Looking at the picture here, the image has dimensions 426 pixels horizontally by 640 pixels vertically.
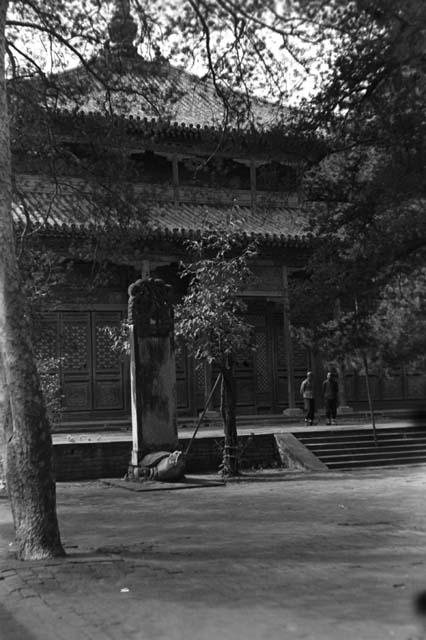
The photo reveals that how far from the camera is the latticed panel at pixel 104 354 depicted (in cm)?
2081

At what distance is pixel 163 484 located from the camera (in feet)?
39.4

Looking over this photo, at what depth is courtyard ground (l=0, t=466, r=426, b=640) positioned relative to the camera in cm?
439

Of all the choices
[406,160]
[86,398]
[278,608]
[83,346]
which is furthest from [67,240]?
[278,608]

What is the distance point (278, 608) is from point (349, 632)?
0.64 metres

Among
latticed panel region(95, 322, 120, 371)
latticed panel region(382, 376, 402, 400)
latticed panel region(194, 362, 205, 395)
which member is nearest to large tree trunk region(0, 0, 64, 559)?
latticed panel region(95, 322, 120, 371)

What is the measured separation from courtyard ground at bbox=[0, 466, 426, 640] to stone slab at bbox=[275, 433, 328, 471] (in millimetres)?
4235

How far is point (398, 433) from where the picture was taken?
17.1m

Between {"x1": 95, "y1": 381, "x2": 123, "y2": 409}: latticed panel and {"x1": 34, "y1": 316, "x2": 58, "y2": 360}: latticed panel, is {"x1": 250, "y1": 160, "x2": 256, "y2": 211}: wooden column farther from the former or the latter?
{"x1": 34, "y1": 316, "x2": 58, "y2": 360}: latticed panel

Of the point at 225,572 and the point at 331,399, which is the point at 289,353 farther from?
the point at 225,572

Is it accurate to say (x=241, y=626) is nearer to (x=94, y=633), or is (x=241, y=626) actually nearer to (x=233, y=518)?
(x=94, y=633)

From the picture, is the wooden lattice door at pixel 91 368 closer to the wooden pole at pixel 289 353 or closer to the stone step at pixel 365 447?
the wooden pole at pixel 289 353

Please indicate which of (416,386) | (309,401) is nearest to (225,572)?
(309,401)

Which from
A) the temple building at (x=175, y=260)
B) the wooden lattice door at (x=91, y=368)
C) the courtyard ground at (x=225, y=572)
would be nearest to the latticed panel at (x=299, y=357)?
the temple building at (x=175, y=260)

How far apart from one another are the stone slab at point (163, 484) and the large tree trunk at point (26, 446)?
5492 mm
